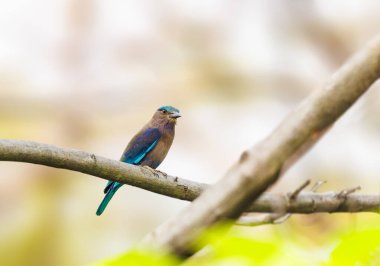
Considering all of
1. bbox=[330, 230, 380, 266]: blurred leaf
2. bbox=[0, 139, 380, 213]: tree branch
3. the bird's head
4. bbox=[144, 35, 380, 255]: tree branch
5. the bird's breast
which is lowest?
bbox=[330, 230, 380, 266]: blurred leaf

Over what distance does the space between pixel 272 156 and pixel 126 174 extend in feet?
6.33

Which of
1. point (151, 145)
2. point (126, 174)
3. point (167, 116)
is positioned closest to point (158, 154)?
point (151, 145)

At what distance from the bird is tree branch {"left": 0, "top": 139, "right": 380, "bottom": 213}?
6.90 ft

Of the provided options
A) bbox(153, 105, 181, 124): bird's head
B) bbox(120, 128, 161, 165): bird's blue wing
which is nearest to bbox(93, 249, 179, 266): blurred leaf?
bbox(120, 128, 161, 165): bird's blue wing

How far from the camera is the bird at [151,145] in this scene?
486cm

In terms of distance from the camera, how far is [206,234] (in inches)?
24.5

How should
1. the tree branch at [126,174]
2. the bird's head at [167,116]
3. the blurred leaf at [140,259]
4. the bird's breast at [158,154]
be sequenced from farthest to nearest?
the bird's head at [167,116]
the bird's breast at [158,154]
the tree branch at [126,174]
the blurred leaf at [140,259]

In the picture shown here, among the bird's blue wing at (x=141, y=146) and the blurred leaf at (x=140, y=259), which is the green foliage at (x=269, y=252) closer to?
the blurred leaf at (x=140, y=259)

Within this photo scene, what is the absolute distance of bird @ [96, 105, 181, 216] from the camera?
16.0 feet

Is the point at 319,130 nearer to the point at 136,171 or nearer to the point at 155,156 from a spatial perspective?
the point at 136,171

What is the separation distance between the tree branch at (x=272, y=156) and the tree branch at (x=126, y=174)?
111cm

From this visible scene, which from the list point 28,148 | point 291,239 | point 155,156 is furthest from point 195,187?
point 155,156

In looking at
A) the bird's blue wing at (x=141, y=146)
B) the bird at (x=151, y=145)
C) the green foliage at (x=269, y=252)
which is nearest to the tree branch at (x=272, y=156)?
the green foliage at (x=269, y=252)

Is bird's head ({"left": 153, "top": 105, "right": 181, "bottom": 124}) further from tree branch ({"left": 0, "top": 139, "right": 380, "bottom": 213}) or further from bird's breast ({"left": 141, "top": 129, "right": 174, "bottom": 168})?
tree branch ({"left": 0, "top": 139, "right": 380, "bottom": 213})
